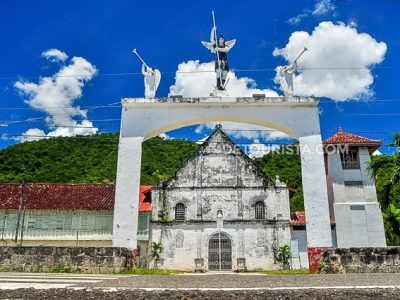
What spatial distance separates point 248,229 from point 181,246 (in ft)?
15.0

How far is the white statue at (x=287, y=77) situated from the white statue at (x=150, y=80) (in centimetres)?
403

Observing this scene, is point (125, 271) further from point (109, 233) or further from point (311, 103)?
point (109, 233)

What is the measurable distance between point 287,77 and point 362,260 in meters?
6.06

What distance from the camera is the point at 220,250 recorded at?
2619 cm

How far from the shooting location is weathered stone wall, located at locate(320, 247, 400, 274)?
32.2ft

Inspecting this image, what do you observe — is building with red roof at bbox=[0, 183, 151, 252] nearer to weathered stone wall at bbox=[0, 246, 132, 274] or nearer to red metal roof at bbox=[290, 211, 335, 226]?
red metal roof at bbox=[290, 211, 335, 226]

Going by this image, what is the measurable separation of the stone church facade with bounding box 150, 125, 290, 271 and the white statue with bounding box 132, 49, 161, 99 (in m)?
15.2

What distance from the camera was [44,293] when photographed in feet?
15.4

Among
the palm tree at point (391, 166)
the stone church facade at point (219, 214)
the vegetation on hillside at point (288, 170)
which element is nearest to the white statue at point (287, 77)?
the palm tree at point (391, 166)

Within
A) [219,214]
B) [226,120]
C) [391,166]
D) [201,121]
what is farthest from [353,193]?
[201,121]

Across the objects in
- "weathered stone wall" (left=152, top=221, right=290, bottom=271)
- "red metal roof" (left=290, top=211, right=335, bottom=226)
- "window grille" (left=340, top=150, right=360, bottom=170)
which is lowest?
"weathered stone wall" (left=152, top=221, right=290, bottom=271)

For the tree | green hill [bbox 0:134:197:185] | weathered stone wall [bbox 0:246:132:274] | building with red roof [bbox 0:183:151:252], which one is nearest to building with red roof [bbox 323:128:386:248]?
the tree

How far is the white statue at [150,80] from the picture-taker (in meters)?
12.9

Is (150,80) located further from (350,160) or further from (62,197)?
(62,197)
